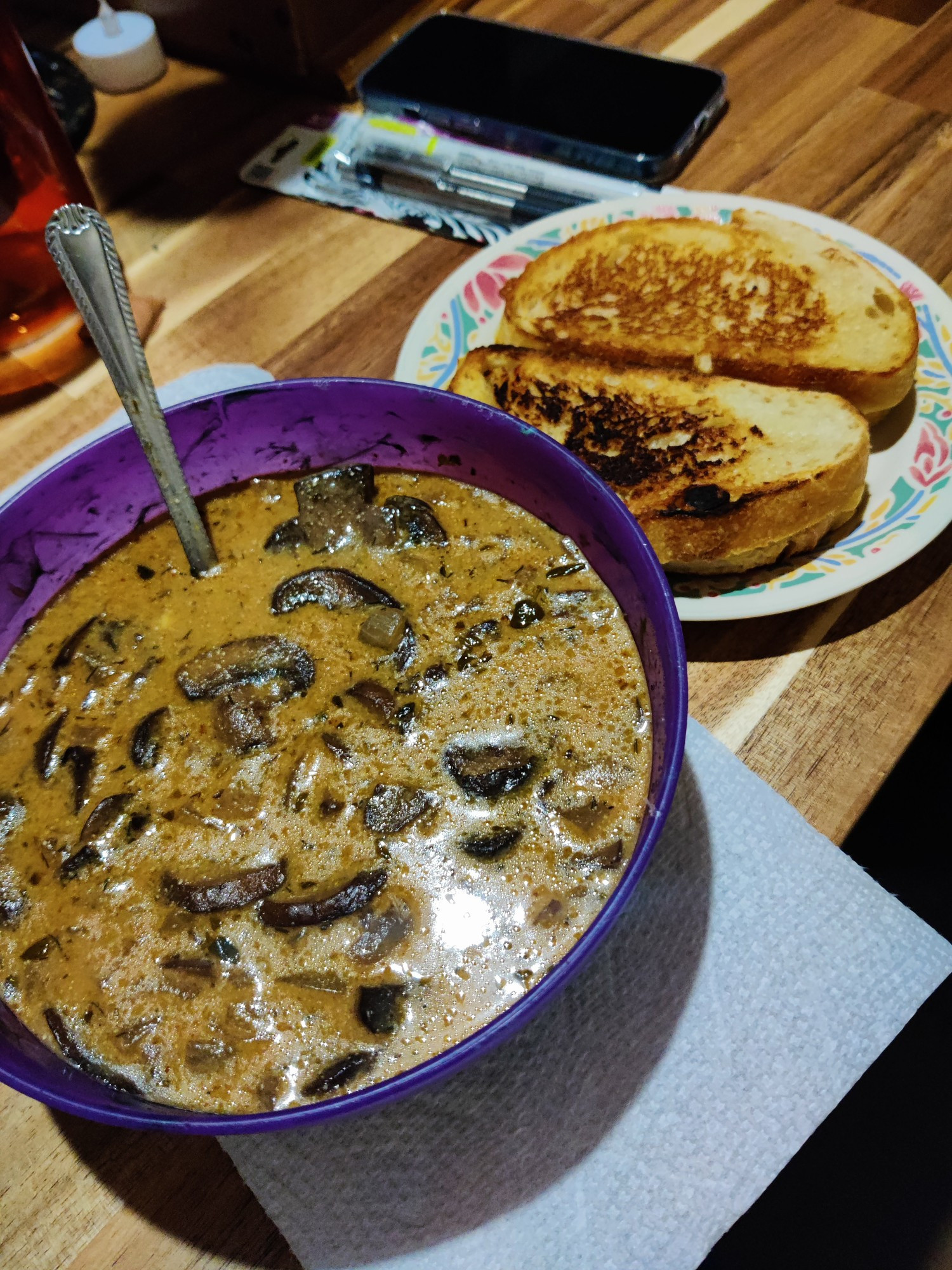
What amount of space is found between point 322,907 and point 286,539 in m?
0.52

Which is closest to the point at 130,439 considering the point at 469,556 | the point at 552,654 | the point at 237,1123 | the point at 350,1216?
the point at 469,556

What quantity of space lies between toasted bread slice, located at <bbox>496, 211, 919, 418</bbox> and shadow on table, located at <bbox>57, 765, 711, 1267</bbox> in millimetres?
1046

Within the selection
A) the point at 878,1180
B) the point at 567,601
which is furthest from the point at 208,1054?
the point at 878,1180

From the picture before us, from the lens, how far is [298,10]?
2.22 metres

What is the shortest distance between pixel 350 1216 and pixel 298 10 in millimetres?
2505

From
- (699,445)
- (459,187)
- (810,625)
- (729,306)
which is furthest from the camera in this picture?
(459,187)

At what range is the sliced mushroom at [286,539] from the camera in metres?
1.27

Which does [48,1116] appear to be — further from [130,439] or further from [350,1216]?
[130,439]

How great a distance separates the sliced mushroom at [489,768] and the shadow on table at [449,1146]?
253 millimetres

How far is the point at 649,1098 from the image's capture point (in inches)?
40.7

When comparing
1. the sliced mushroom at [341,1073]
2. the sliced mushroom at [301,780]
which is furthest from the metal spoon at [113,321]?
the sliced mushroom at [341,1073]

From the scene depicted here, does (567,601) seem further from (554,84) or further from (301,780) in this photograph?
(554,84)

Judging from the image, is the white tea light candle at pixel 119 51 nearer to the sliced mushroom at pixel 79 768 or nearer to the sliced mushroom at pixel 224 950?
the sliced mushroom at pixel 79 768

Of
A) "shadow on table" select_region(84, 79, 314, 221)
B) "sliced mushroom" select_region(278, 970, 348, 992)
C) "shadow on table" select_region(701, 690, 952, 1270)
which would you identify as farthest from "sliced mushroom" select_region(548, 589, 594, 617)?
"shadow on table" select_region(84, 79, 314, 221)
